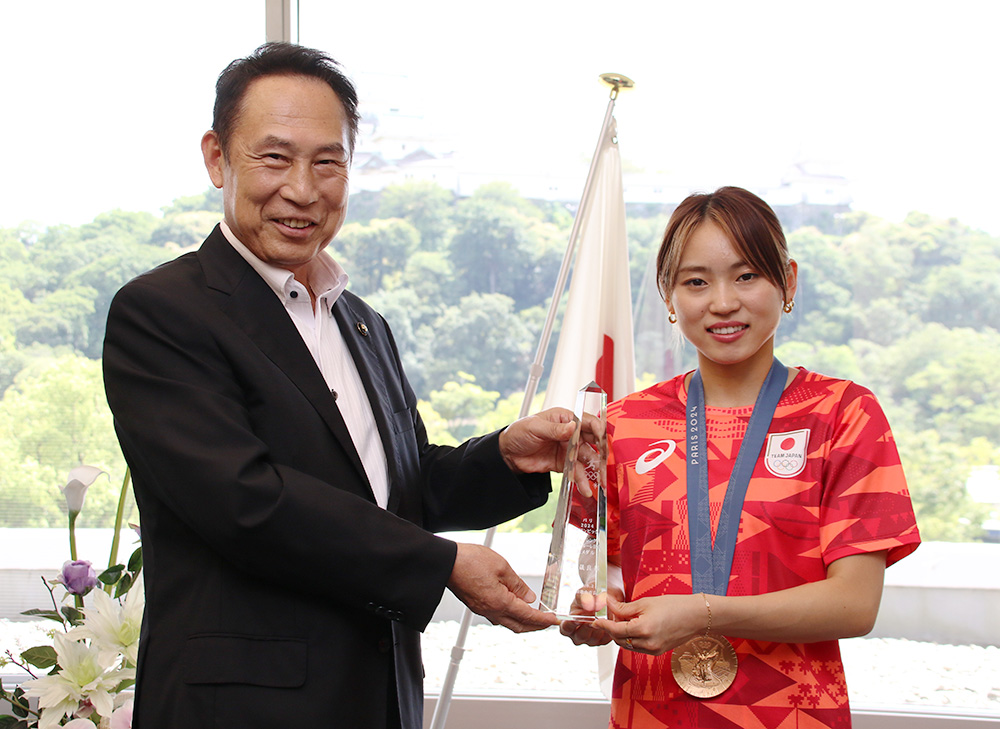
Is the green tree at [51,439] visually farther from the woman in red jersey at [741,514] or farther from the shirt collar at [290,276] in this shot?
the woman in red jersey at [741,514]

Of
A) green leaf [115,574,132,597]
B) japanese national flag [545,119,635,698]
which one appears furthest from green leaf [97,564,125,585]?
japanese national flag [545,119,635,698]

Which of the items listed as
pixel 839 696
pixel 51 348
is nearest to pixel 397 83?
pixel 51 348

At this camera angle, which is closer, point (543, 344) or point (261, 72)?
point (261, 72)

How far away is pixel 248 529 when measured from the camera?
1.19 metres

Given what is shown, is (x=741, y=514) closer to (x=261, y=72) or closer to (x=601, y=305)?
(x=261, y=72)

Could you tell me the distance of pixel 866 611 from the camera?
124 centimetres

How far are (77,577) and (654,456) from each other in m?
1.29

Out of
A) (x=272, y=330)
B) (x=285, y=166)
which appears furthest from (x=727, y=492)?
(x=285, y=166)

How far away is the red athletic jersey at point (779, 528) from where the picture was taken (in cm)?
127

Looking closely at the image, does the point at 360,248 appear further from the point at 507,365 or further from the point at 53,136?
the point at 53,136

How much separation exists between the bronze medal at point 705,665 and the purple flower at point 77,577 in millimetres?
1280

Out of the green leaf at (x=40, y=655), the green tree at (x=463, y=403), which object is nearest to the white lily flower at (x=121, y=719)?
the green leaf at (x=40, y=655)

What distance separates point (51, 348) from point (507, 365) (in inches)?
68.4

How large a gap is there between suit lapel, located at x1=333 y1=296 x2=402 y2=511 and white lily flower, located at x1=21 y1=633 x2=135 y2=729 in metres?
0.76
